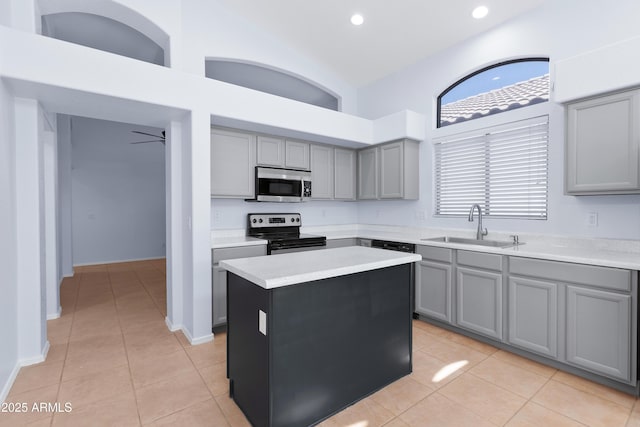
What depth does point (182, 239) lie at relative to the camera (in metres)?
3.29

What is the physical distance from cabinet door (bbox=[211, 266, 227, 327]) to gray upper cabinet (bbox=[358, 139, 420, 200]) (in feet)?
7.87

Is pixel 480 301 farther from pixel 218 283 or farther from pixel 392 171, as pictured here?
pixel 218 283

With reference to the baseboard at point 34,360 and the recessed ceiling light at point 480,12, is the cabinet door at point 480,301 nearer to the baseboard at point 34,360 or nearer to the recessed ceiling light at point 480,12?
the recessed ceiling light at point 480,12

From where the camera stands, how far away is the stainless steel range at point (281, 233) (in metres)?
3.58

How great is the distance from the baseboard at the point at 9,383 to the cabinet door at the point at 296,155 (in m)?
3.12

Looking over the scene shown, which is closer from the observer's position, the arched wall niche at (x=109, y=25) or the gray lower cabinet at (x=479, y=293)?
the gray lower cabinet at (x=479, y=293)

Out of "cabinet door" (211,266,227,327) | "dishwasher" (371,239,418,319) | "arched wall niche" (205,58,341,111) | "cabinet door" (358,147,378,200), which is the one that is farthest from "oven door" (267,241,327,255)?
"arched wall niche" (205,58,341,111)

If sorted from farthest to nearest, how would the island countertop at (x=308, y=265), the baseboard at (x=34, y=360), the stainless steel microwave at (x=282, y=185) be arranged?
the stainless steel microwave at (x=282, y=185), the baseboard at (x=34, y=360), the island countertop at (x=308, y=265)

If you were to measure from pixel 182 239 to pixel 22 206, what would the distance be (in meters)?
1.27

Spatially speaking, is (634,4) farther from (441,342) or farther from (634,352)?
(441,342)

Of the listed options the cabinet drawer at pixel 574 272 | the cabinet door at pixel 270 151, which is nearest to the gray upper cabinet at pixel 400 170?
the cabinet door at pixel 270 151

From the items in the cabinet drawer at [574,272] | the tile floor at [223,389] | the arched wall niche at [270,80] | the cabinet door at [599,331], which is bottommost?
the tile floor at [223,389]

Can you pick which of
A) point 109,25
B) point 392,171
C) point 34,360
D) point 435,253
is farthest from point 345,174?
point 34,360

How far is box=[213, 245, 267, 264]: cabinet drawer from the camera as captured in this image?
10.4ft
